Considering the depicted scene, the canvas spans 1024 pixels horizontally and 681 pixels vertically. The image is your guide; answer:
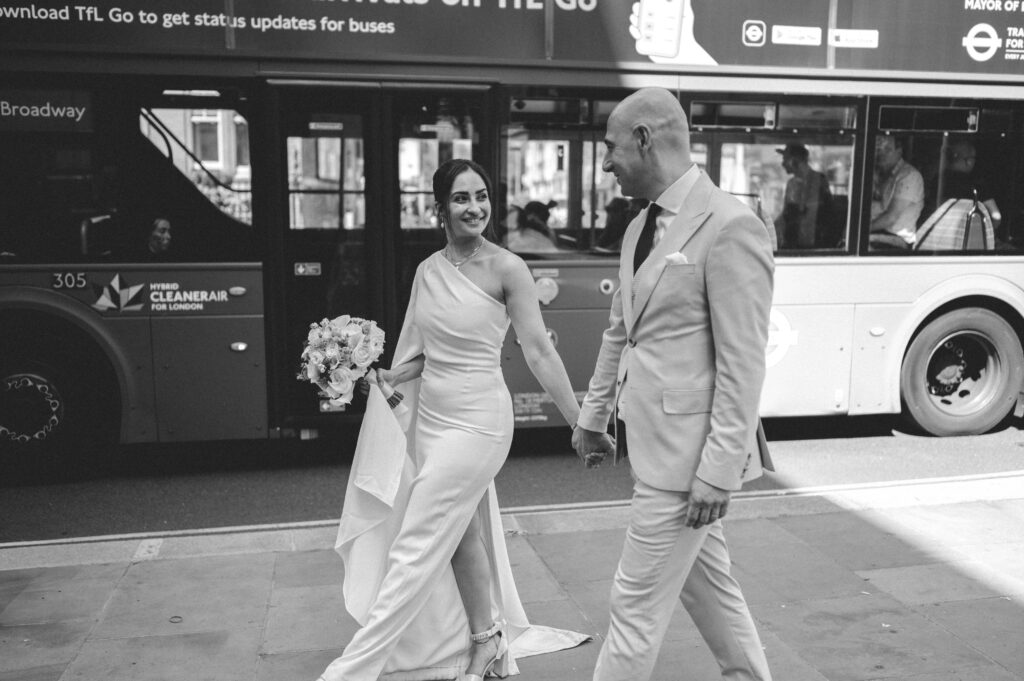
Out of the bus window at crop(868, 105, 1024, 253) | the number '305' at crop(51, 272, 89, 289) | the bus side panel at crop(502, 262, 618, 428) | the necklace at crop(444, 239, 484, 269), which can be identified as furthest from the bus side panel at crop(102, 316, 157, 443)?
the bus window at crop(868, 105, 1024, 253)

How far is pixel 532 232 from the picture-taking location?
24.2 ft

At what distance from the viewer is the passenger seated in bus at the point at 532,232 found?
734cm

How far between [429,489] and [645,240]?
123 cm

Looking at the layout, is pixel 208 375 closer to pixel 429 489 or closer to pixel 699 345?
pixel 429 489

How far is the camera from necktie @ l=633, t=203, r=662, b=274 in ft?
10.2

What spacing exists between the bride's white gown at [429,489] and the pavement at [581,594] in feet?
1.37

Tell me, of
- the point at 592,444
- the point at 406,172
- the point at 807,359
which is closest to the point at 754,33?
the point at 807,359

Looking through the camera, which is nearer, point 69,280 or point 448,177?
point 448,177

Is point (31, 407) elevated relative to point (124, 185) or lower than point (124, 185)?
lower

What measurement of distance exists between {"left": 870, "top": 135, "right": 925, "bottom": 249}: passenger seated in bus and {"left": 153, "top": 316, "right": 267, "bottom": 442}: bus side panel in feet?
15.7

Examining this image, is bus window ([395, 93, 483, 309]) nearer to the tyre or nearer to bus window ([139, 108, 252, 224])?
bus window ([139, 108, 252, 224])

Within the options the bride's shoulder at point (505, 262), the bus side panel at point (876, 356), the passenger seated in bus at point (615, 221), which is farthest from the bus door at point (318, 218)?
the bus side panel at point (876, 356)

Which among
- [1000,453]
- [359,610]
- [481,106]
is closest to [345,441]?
[481,106]

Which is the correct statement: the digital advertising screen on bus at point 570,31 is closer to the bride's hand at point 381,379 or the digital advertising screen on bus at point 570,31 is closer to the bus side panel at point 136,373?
the bus side panel at point 136,373
